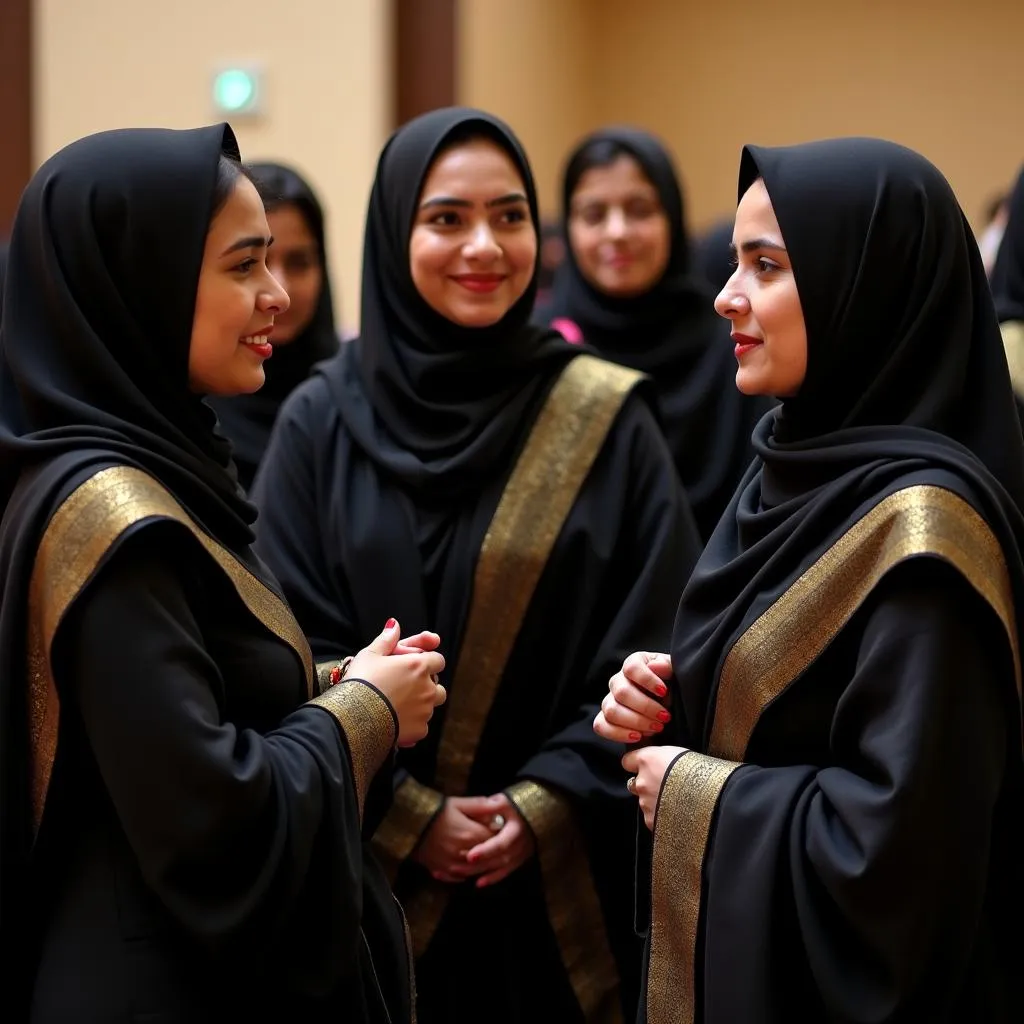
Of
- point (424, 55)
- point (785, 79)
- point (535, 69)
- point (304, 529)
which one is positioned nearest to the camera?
point (304, 529)

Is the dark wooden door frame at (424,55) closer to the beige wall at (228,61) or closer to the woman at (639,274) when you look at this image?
the beige wall at (228,61)

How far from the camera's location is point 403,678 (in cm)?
219

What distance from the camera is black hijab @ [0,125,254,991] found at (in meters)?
1.86

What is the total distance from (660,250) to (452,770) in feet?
5.27

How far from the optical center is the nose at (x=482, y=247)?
9.21ft

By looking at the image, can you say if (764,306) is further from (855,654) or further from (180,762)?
(180,762)

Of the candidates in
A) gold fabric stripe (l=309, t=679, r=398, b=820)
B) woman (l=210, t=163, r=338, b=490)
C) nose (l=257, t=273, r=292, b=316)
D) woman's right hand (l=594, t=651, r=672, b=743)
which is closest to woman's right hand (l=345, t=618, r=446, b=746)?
gold fabric stripe (l=309, t=679, r=398, b=820)

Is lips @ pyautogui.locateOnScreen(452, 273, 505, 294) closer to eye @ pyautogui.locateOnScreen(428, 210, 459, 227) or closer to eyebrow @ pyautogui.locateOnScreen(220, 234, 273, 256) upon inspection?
eye @ pyautogui.locateOnScreen(428, 210, 459, 227)

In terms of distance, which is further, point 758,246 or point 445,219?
point 445,219

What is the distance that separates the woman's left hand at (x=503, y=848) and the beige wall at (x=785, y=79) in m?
4.86

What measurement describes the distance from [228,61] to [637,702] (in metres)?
4.34

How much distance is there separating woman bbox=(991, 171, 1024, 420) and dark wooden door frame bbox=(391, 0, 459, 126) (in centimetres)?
294

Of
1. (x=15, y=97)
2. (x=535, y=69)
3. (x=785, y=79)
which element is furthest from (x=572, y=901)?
(x=785, y=79)

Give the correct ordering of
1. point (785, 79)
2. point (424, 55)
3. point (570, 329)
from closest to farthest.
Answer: point (570, 329)
point (424, 55)
point (785, 79)
